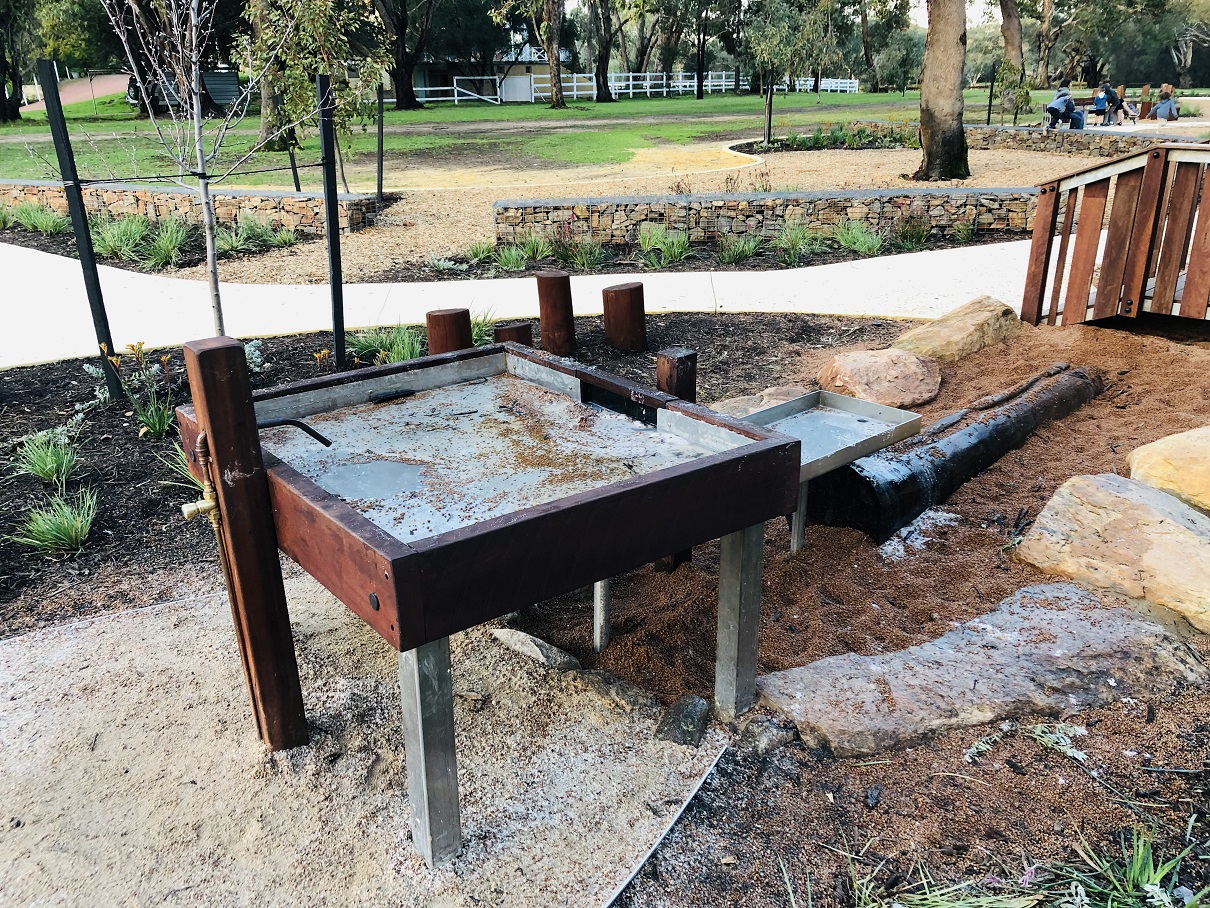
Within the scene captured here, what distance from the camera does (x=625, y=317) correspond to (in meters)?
6.90

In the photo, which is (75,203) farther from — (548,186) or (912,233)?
(548,186)

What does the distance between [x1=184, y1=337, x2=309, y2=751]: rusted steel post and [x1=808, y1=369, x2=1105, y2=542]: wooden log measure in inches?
93.9

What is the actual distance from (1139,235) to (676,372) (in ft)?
15.2

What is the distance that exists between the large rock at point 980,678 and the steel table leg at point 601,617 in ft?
1.92

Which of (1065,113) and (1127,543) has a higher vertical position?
(1065,113)

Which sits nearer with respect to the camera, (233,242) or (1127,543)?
(1127,543)

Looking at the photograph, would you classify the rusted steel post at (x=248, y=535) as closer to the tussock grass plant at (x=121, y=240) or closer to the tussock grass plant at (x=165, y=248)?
the tussock grass plant at (x=165, y=248)

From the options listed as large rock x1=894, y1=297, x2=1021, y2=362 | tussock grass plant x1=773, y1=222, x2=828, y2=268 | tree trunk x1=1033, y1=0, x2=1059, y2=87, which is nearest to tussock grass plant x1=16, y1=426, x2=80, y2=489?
large rock x1=894, y1=297, x2=1021, y2=362

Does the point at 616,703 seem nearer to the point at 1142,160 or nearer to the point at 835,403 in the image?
the point at 835,403

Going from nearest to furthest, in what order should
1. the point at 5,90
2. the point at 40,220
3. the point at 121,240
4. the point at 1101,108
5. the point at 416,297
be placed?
1. the point at 416,297
2. the point at 121,240
3. the point at 40,220
4. the point at 1101,108
5. the point at 5,90

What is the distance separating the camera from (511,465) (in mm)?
2764

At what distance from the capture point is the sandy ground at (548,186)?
10.4 m

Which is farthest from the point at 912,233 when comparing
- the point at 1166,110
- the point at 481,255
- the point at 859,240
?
the point at 1166,110

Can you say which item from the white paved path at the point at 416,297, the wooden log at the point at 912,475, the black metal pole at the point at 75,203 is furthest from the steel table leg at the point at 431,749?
the white paved path at the point at 416,297
